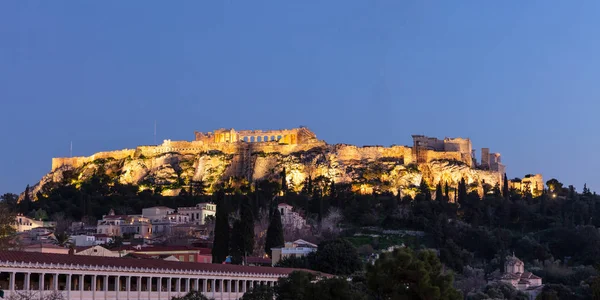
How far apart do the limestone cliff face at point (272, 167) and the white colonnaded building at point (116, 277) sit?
86.2 meters

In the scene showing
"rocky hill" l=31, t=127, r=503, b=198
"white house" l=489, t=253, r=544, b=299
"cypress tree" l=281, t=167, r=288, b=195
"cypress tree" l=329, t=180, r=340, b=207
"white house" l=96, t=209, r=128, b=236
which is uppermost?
"rocky hill" l=31, t=127, r=503, b=198

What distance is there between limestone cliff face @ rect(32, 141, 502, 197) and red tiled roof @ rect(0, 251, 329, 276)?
83716 mm

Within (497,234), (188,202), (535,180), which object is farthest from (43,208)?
(535,180)

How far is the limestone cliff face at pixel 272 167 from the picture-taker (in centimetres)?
15888

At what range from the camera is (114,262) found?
193ft

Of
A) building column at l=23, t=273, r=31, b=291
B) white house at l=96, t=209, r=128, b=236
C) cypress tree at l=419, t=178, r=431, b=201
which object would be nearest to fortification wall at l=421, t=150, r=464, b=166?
cypress tree at l=419, t=178, r=431, b=201

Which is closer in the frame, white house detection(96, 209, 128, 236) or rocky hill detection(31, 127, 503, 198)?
white house detection(96, 209, 128, 236)

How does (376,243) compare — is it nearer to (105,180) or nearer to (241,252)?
(241,252)

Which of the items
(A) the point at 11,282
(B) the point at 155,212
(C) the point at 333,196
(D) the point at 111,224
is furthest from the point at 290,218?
(A) the point at 11,282

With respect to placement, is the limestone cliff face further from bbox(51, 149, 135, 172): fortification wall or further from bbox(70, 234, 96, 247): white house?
bbox(70, 234, 96, 247): white house

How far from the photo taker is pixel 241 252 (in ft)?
292

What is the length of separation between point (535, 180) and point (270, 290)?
116m

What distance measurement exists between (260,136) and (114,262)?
124 m

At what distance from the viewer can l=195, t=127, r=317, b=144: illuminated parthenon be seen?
175375 mm
